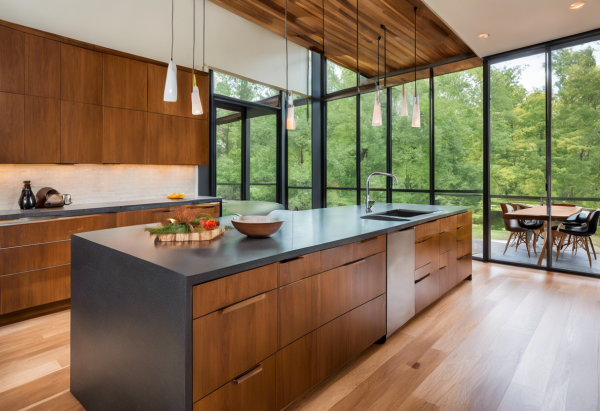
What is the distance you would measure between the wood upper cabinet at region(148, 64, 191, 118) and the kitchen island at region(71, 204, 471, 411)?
7.74ft

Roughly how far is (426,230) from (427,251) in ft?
0.58

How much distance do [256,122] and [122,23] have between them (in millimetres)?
2260

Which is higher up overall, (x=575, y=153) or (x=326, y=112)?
(x=326, y=112)

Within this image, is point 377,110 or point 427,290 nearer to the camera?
point 427,290

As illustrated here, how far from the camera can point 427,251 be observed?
2918 mm

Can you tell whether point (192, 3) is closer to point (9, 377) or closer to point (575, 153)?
point (9, 377)

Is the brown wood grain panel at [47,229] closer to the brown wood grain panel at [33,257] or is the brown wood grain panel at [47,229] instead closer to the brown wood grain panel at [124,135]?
the brown wood grain panel at [33,257]

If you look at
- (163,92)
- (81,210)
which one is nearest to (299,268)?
(81,210)

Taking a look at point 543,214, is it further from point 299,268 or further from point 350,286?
point 299,268

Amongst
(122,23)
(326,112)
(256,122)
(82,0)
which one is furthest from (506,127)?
(82,0)

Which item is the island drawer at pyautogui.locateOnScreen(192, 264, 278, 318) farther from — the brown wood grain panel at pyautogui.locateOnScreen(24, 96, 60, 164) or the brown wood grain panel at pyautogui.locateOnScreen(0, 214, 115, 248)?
the brown wood grain panel at pyautogui.locateOnScreen(24, 96, 60, 164)

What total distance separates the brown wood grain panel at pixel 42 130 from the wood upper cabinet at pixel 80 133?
0.16ft

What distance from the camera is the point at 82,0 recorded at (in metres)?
3.54

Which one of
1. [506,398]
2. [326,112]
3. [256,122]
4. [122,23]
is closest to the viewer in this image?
[506,398]
